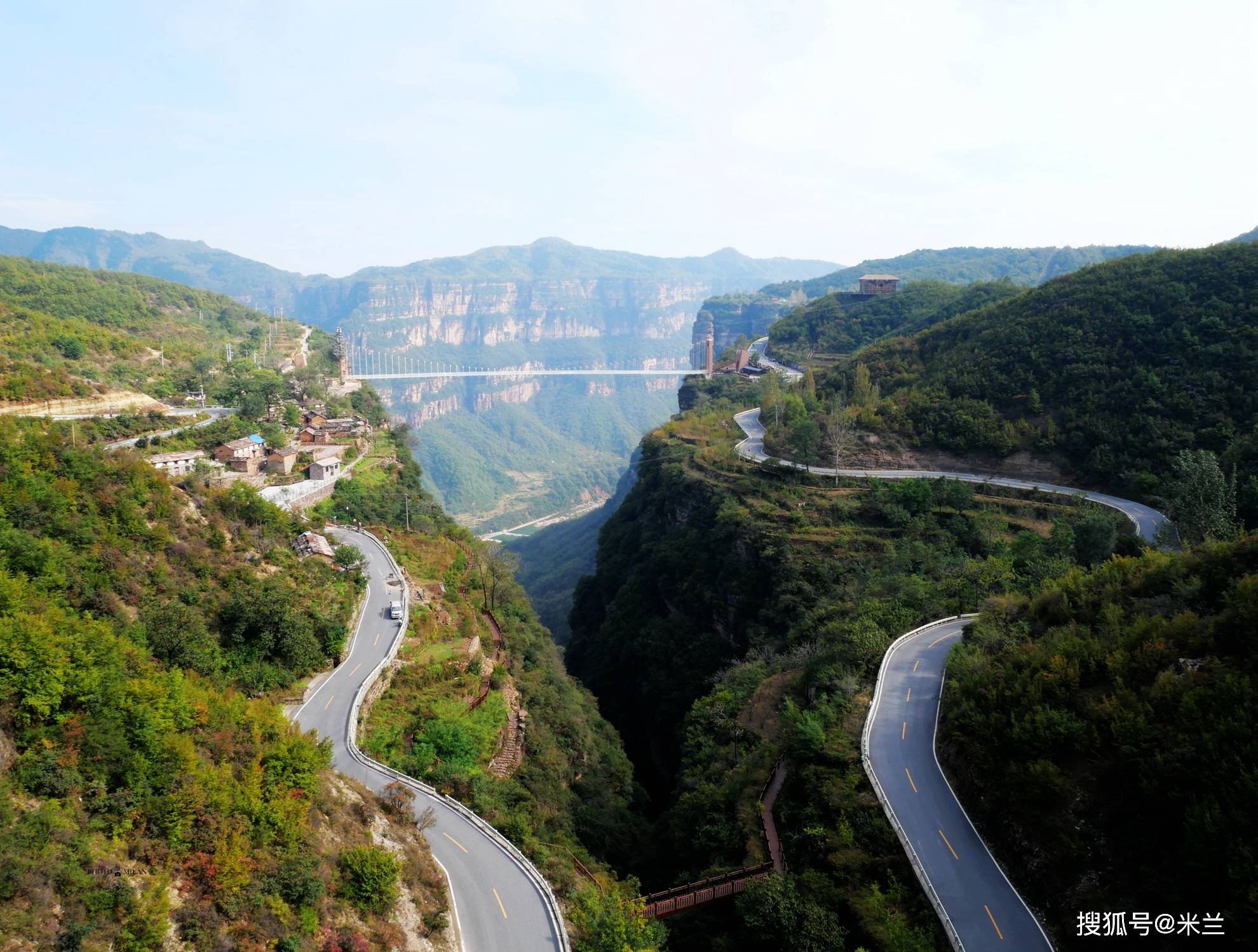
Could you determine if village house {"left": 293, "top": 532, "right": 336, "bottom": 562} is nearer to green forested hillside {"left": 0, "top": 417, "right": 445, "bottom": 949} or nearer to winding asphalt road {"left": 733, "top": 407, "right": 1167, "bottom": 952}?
green forested hillside {"left": 0, "top": 417, "right": 445, "bottom": 949}

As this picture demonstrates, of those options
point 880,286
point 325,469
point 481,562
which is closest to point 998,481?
point 481,562

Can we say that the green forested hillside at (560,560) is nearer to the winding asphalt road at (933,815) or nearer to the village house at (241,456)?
the village house at (241,456)

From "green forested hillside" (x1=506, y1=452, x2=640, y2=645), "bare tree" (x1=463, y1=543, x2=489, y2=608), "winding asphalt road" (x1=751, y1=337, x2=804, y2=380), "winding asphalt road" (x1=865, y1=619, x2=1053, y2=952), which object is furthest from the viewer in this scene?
"winding asphalt road" (x1=751, y1=337, x2=804, y2=380)

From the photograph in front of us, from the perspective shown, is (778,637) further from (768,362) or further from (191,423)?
(768,362)

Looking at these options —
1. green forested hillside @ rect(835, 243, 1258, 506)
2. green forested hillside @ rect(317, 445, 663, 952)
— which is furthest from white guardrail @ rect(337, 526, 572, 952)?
green forested hillside @ rect(835, 243, 1258, 506)

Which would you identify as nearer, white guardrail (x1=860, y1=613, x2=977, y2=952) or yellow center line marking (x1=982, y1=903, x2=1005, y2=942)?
yellow center line marking (x1=982, y1=903, x2=1005, y2=942)

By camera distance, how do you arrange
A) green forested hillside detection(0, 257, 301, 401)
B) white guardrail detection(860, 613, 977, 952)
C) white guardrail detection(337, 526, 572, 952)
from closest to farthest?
white guardrail detection(860, 613, 977, 952) → white guardrail detection(337, 526, 572, 952) → green forested hillside detection(0, 257, 301, 401)
